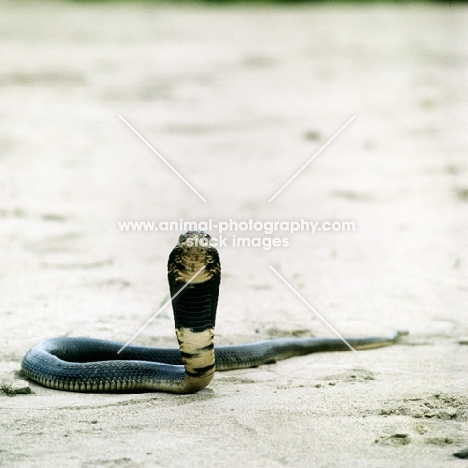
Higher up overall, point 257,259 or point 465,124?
point 465,124

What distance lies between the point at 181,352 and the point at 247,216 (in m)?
4.32

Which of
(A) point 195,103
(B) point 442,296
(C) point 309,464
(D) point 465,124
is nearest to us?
(C) point 309,464

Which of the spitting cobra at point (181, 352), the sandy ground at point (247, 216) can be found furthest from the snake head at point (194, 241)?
the sandy ground at point (247, 216)

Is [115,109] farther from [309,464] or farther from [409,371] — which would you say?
[309,464]

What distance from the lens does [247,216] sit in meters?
8.48

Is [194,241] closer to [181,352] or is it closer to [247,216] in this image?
[181,352]

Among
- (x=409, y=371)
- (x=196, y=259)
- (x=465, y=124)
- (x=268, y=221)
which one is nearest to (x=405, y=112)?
(x=465, y=124)

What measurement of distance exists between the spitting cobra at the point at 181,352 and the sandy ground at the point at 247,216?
0.09m

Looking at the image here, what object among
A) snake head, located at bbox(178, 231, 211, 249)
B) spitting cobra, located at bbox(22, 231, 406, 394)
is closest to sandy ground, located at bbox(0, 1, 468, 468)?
spitting cobra, located at bbox(22, 231, 406, 394)

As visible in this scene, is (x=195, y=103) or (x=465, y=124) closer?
(x=465, y=124)

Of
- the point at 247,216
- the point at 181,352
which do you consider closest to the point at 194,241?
the point at 181,352

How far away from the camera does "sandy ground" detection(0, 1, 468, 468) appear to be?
3.97 meters

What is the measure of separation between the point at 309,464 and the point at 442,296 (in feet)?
10.3

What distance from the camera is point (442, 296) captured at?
6.44 meters
